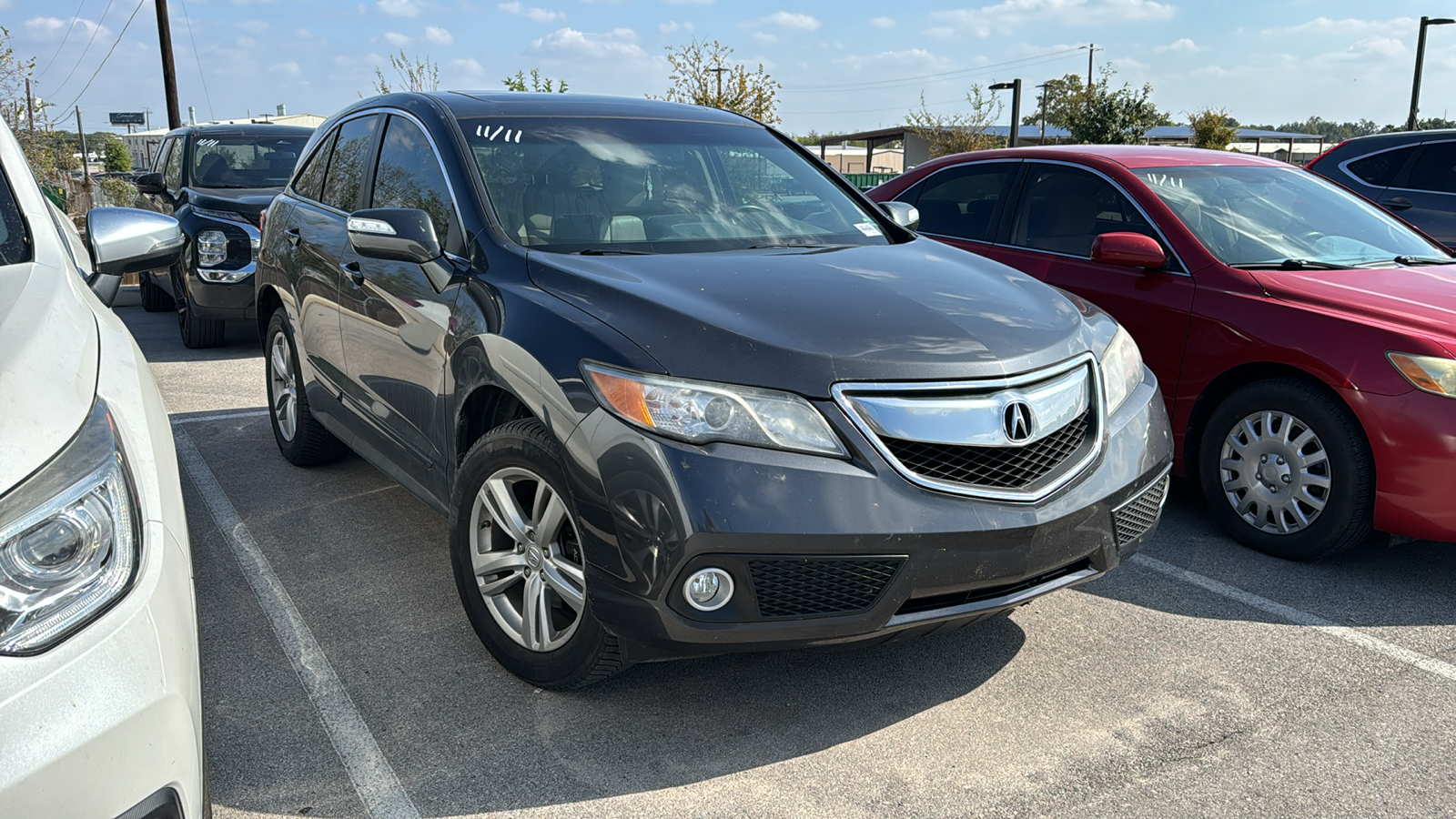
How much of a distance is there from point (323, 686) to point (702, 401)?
4.80 ft

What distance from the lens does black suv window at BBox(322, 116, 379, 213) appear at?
4418 mm

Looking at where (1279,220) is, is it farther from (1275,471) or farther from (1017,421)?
(1017,421)

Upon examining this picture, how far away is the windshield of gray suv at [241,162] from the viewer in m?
9.77

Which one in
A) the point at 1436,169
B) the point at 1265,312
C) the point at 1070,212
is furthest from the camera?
the point at 1436,169

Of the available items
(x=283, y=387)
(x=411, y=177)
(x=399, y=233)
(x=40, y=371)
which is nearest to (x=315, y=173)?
(x=283, y=387)

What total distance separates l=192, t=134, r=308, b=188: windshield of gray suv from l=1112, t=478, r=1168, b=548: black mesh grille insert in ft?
28.1

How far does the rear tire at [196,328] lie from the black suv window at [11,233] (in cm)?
640

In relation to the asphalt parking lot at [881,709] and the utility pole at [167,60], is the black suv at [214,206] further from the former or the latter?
the utility pole at [167,60]

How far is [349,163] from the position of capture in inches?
180

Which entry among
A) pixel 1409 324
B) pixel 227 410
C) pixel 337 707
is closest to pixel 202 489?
pixel 227 410

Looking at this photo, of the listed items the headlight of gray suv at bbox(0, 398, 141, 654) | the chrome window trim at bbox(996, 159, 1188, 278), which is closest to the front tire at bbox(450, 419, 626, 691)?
the headlight of gray suv at bbox(0, 398, 141, 654)

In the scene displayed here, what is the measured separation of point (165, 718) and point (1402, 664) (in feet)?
11.2

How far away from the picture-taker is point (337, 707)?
118 inches

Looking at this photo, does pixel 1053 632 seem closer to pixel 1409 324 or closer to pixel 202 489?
pixel 1409 324
